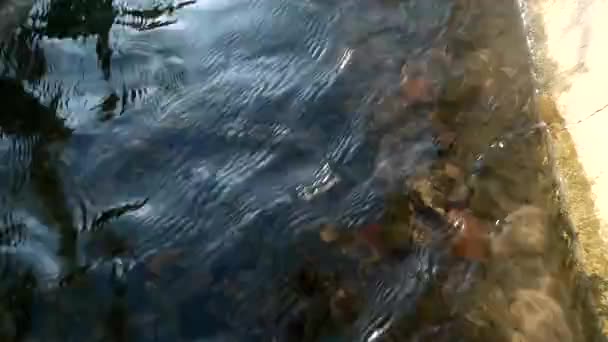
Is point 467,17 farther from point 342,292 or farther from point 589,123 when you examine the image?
point 342,292

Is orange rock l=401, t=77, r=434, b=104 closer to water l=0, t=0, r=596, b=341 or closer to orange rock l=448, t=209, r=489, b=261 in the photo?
water l=0, t=0, r=596, b=341

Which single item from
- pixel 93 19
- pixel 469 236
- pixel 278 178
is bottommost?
pixel 469 236

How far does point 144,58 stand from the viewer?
350 centimetres

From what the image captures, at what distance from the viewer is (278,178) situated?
3.04 metres

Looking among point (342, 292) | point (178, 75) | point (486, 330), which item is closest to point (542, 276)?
point (486, 330)

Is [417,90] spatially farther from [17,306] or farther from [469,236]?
[17,306]

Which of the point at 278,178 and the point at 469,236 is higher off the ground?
the point at 278,178

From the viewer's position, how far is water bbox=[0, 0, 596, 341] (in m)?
2.61

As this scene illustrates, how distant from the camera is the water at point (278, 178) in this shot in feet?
8.56

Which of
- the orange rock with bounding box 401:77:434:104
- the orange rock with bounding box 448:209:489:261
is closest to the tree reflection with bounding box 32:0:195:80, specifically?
the orange rock with bounding box 401:77:434:104

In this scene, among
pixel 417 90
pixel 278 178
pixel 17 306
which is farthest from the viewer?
pixel 417 90

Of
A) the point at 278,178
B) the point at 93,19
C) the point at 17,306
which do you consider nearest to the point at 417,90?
the point at 278,178

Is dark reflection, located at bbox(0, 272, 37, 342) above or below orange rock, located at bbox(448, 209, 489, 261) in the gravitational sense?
above

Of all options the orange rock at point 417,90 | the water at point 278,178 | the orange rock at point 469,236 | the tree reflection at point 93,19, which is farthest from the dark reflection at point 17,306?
the orange rock at point 417,90
